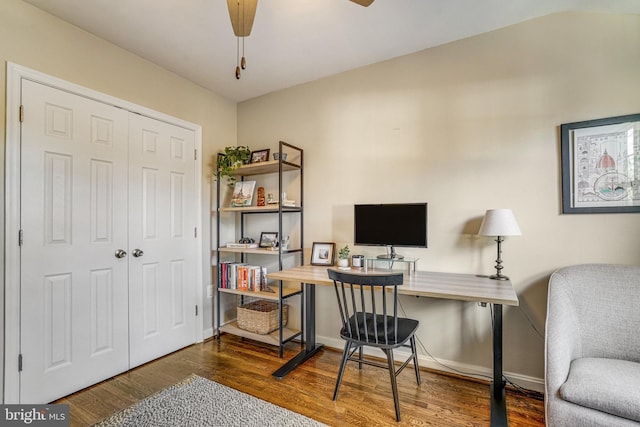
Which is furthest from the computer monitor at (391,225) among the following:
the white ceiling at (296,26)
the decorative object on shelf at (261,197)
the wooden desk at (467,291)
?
the white ceiling at (296,26)

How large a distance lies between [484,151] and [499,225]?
60cm

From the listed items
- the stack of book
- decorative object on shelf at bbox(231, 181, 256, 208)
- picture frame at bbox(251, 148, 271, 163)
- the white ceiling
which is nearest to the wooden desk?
the stack of book

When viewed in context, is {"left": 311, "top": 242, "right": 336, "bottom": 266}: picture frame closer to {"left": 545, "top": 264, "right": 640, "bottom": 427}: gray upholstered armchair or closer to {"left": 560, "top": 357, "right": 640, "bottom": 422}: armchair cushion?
{"left": 545, "top": 264, "right": 640, "bottom": 427}: gray upholstered armchair

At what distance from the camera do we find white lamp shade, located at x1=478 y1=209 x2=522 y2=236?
1.95 metres

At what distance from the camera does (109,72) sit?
7.64 ft

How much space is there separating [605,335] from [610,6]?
196 cm

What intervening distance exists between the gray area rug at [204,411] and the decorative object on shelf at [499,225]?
1.57m

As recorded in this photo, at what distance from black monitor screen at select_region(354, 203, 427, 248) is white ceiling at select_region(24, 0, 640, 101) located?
1.27m

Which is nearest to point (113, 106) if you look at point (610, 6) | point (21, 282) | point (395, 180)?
point (21, 282)

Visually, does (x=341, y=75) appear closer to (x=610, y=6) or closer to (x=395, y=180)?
(x=395, y=180)

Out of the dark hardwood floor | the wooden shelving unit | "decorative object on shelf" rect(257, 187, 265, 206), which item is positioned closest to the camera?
the dark hardwood floor

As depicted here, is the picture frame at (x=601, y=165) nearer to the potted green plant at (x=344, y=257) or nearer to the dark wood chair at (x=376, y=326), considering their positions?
the dark wood chair at (x=376, y=326)

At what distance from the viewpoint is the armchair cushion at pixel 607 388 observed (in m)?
1.26

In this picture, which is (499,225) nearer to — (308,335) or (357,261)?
(357,261)
